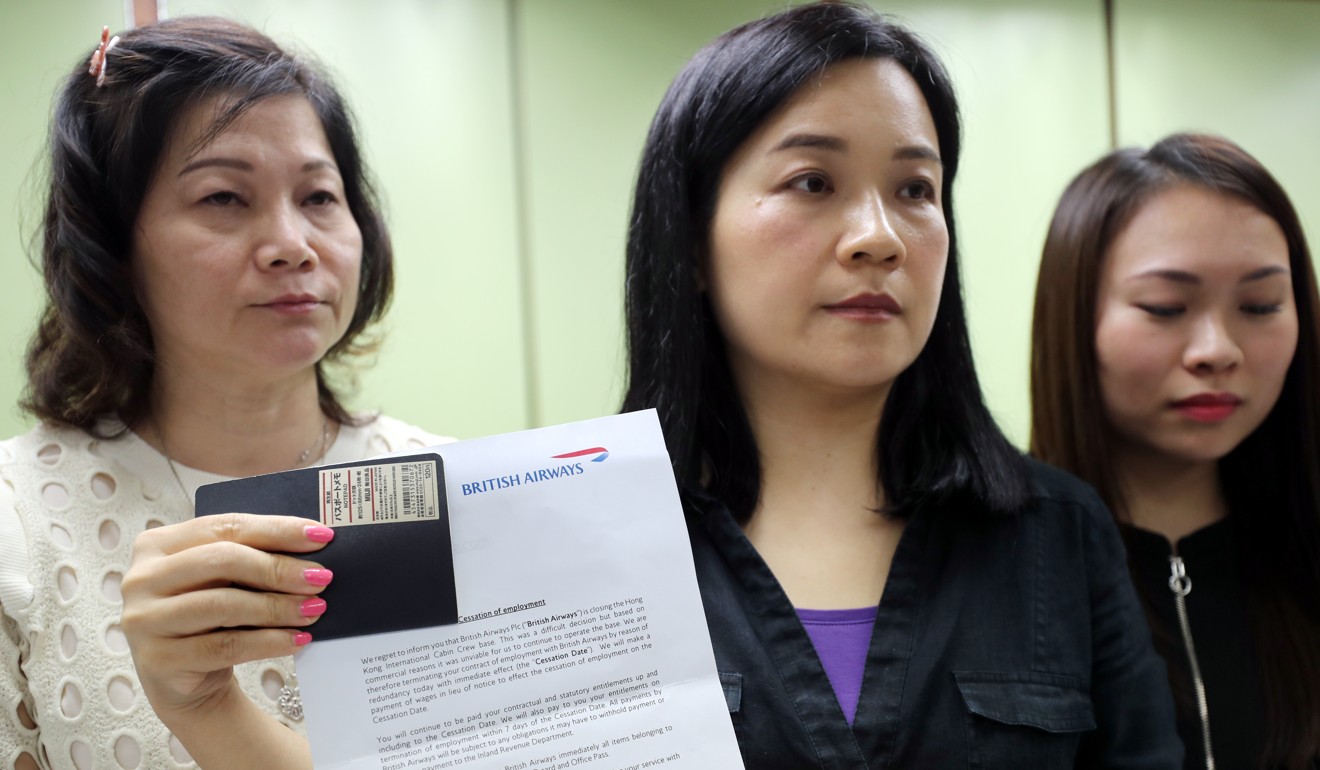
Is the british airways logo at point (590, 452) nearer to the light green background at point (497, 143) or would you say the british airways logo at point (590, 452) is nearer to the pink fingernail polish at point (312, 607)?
the pink fingernail polish at point (312, 607)

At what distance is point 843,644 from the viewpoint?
1.01 meters

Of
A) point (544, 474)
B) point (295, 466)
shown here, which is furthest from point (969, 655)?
point (295, 466)

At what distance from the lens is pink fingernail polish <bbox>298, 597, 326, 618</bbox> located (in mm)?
761

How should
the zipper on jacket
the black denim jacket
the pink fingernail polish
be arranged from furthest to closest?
the zipper on jacket → the black denim jacket → the pink fingernail polish

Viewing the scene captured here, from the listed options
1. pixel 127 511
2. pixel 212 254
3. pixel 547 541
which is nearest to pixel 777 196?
pixel 547 541

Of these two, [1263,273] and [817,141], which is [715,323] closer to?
[817,141]

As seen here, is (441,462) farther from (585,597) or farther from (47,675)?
(47,675)

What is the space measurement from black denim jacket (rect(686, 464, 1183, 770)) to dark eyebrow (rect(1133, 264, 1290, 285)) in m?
0.42

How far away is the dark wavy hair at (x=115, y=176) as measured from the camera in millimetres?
1160

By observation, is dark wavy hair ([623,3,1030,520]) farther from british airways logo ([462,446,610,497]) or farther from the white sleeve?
the white sleeve

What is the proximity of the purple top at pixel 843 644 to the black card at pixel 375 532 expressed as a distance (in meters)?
0.40

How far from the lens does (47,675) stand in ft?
3.45

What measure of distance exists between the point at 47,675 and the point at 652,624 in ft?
2.27

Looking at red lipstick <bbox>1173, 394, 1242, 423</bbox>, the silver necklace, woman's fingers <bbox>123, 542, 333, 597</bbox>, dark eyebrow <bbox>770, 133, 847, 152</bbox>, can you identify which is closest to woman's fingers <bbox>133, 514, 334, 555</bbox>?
woman's fingers <bbox>123, 542, 333, 597</bbox>
